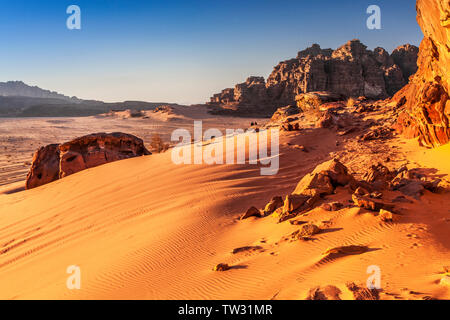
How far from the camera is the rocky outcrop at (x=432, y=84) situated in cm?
510

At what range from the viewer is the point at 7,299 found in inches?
125

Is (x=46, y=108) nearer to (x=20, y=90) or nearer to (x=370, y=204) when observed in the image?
(x=370, y=204)

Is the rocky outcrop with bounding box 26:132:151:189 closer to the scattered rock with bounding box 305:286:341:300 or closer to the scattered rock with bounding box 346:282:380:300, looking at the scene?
the scattered rock with bounding box 305:286:341:300

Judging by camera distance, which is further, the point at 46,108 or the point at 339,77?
the point at 46,108

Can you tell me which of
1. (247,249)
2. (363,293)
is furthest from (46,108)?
(363,293)

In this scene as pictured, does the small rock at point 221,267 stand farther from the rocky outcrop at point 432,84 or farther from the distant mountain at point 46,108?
the distant mountain at point 46,108

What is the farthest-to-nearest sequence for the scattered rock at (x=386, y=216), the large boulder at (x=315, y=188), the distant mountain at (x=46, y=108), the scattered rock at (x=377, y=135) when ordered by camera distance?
the distant mountain at (x=46, y=108), the scattered rock at (x=377, y=135), the large boulder at (x=315, y=188), the scattered rock at (x=386, y=216)

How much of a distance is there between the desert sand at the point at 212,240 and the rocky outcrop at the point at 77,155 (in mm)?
2110

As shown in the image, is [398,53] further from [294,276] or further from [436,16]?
[294,276]

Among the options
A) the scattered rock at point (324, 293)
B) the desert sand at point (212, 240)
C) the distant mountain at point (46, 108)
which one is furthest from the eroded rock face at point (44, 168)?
the distant mountain at point (46, 108)

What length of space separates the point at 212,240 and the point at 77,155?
26.0 feet

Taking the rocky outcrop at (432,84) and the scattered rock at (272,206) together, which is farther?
the rocky outcrop at (432,84)

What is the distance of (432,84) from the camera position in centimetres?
652
